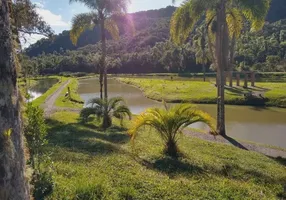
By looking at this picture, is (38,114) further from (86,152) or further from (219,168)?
(219,168)

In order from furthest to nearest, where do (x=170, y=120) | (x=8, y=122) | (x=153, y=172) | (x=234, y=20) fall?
(x=234, y=20) < (x=170, y=120) < (x=153, y=172) < (x=8, y=122)

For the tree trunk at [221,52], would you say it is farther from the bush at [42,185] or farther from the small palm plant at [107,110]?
the bush at [42,185]

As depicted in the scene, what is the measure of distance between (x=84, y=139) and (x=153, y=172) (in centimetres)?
419

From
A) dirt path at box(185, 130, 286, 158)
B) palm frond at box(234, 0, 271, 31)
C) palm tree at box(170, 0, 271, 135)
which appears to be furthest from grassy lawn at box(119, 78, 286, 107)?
dirt path at box(185, 130, 286, 158)

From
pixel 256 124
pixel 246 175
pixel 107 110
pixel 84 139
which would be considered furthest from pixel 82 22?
pixel 246 175

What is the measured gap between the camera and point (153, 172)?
738 centimetres

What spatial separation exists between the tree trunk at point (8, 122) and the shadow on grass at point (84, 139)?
5.73 m

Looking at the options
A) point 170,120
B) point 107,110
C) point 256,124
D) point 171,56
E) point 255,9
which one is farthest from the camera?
point 171,56

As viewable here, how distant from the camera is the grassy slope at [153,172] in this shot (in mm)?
5695

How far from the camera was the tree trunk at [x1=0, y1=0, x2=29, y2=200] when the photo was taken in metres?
2.86

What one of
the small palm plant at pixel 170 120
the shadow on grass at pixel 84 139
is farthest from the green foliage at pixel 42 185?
the small palm plant at pixel 170 120

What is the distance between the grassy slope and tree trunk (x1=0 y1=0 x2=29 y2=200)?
230cm

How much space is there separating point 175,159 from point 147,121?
4.90 ft

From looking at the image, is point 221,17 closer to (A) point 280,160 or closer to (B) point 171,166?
(A) point 280,160
